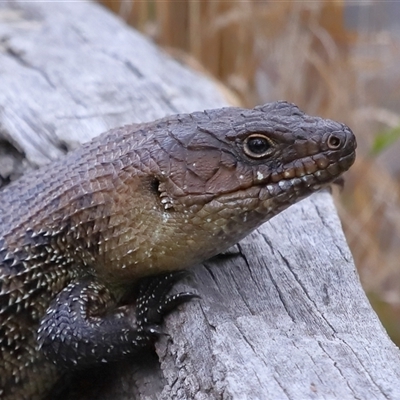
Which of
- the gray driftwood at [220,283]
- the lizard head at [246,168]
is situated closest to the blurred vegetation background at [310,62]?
the gray driftwood at [220,283]

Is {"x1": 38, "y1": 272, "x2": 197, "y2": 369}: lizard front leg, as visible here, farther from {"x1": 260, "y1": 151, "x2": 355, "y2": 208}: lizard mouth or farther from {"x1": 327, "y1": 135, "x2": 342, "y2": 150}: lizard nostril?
{"x1": 327, "y1": 135, "x2": 342, "y2": 150}: lizard nostril

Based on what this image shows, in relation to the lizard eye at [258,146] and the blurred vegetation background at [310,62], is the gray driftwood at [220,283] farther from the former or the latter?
the blurred vegetation background at [310,62]

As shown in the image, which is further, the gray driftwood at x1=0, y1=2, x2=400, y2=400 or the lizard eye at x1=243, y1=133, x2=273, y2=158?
the lizard eye at x1=243, y1=133, x2=273, y2=158

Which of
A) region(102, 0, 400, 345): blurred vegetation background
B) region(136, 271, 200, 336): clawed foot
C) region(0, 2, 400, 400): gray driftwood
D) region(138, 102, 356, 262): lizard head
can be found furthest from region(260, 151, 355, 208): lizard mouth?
region(102, 0, 400, 345): blurred vegetation background

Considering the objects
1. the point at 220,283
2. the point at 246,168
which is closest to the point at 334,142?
the point at 246,168

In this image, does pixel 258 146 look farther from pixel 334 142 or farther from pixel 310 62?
pixel 310 62

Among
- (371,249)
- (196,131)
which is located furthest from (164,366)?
(371,249)
